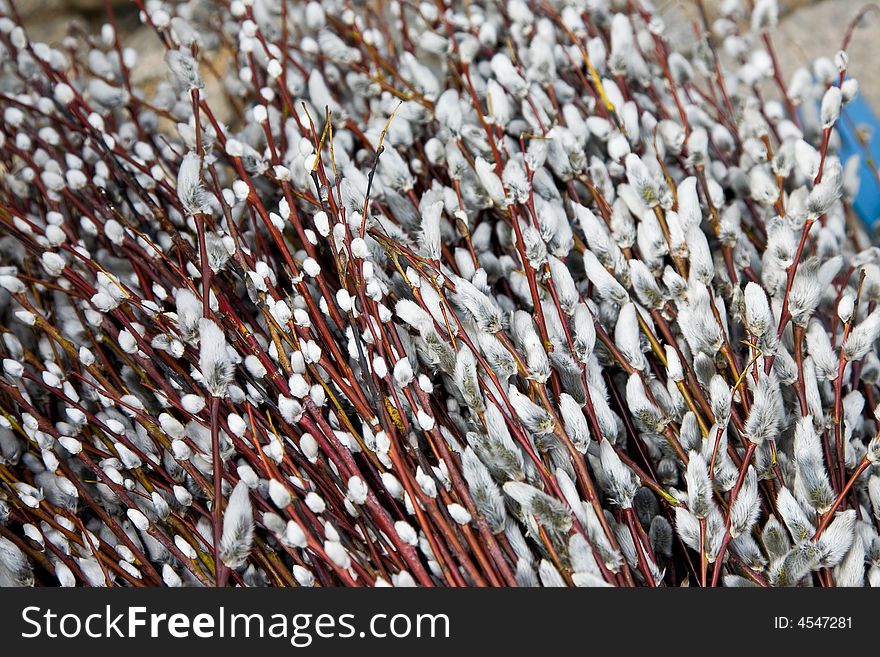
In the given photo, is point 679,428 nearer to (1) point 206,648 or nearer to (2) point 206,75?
(1) point 206,648

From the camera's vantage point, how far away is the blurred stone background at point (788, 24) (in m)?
0.99

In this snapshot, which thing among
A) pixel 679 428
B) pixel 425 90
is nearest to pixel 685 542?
pixel 679 428

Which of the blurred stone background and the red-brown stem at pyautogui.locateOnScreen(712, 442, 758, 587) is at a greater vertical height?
the blurred stone background

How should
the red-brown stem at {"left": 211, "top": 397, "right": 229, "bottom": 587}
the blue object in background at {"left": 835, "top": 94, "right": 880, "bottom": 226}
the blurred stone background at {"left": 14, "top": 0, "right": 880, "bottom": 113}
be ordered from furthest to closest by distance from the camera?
the blurred stone background at {"left": 14, "top": 0, "right": 880, "bottom": 113} → the blue object in background at {"left": 835, "top": 94, "right": 880, "bottom": 226} → the red-brown stem at {"left": 211, "top": 397, "right": 229, "bottom": 587}

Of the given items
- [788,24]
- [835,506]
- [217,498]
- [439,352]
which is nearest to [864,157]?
[788,24]

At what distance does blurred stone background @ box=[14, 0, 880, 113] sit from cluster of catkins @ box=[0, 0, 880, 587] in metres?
0.32

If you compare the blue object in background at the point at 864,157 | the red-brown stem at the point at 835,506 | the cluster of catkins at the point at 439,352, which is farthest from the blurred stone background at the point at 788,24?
the red-brown stem at the point at 835,506

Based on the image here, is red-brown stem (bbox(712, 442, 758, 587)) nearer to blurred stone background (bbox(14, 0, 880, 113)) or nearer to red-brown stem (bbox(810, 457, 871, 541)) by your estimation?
red-brown stem (bbox(810, 457, 871, 541))

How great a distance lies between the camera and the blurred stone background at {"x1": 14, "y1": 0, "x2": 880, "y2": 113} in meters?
0.99

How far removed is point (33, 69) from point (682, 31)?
0.80 meters

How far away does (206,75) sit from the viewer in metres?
0.86

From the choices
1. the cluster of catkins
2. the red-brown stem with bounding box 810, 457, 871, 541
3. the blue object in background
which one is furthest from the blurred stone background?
the red-brown stem with bounding box 810, 457, 871, 541

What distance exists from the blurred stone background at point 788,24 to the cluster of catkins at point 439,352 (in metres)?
0.32

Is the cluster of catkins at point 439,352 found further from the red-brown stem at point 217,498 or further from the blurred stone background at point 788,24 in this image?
the blurred stone background at point 788,24
